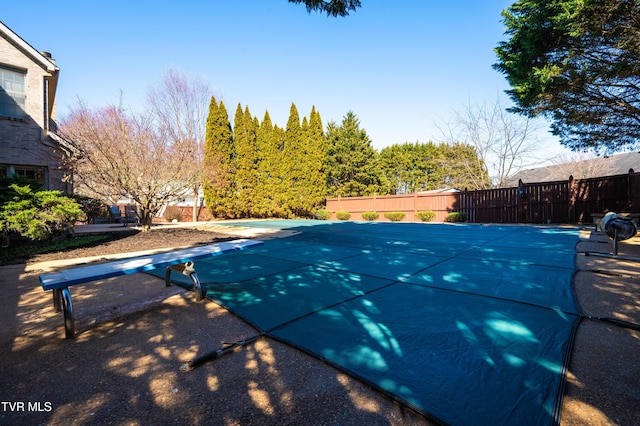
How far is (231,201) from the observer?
1972 cm

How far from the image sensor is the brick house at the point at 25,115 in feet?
27.4

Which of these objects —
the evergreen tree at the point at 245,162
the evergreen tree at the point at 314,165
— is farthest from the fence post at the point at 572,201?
the evergreen tree at the point at 245,162

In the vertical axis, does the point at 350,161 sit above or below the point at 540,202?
above

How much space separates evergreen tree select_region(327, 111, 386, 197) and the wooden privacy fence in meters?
7.29

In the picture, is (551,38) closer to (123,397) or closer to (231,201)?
(123,397)

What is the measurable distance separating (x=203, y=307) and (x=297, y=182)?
17.3m

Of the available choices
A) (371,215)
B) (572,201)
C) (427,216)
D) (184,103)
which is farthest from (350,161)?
(572,201)

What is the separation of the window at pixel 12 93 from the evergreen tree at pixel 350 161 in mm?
18012

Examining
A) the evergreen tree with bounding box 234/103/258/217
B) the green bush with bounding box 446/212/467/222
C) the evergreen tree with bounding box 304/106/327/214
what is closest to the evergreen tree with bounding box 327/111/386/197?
the evergreen tree with bounding box 304/106/327/214

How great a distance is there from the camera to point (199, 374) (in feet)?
6.14

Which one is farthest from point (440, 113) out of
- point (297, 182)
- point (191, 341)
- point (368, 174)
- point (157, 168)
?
point (191, 341)

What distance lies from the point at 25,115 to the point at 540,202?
19.1m

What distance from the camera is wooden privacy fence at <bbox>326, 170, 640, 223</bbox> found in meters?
10.7

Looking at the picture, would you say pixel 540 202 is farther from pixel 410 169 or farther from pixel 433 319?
pixel 410 169
